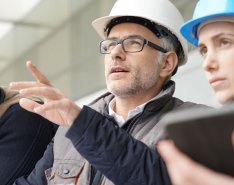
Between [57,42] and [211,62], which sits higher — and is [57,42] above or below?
above

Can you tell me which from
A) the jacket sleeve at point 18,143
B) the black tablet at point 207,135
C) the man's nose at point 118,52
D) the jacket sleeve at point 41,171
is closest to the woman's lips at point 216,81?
the man's nose at point 118,52

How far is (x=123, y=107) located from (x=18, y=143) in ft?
1.93

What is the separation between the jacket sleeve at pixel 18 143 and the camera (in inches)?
90.7

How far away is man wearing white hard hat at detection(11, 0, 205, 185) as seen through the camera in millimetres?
1508

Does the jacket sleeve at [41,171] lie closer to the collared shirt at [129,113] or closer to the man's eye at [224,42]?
the collared shirt at [129,113]

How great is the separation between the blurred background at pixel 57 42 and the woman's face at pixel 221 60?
3.10 meters

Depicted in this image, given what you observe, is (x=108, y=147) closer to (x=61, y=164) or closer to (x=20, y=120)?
(x=61, y=164)

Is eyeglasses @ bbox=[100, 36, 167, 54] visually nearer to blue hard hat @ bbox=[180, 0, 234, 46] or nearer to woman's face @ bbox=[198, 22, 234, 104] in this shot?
blue hard hat @ bbox=[180, 0, 234, 46]

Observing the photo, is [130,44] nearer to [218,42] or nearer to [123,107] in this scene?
[123,107]

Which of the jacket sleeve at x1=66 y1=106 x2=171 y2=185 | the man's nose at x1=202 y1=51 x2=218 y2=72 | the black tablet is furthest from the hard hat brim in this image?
the black tablet

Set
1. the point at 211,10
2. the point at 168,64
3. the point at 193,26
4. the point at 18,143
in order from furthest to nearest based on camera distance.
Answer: the point at 18,143 → the point at 168,64 → the point at 193,26 → the point at 211,10

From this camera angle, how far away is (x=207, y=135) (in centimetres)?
75

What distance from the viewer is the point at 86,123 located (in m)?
1.49

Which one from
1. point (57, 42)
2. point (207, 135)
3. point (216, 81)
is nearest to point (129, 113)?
point (216, 81)
